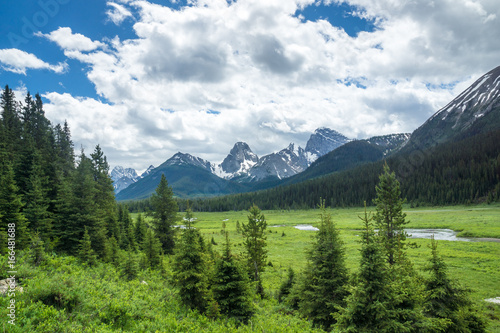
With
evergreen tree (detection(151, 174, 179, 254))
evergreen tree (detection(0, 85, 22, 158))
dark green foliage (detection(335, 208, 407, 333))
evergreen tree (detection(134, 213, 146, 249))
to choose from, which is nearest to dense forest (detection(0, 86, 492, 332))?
dark green foliage (detection(335, 208, 407, 333))

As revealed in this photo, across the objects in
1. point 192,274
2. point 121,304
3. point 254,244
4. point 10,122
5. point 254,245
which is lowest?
point 254,245

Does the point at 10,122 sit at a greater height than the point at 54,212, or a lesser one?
greater

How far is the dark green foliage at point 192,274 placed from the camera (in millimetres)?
16062

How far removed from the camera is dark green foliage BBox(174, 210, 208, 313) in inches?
632

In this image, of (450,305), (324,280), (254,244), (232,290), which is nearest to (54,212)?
(254,244)

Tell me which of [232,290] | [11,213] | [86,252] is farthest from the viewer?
[86,252]

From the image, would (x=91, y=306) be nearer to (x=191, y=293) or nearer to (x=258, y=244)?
(x=191, y=293)

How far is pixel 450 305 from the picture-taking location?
1291cm

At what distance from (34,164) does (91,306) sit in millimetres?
31621

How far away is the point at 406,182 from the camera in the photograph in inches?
5837

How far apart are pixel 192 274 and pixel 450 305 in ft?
48.0

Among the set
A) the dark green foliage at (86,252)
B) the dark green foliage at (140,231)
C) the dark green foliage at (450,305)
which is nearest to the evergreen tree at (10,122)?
the dark green foliage at (140,231)

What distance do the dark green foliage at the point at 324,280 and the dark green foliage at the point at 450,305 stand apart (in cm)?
456

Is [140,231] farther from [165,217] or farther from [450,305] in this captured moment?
[450,305]
